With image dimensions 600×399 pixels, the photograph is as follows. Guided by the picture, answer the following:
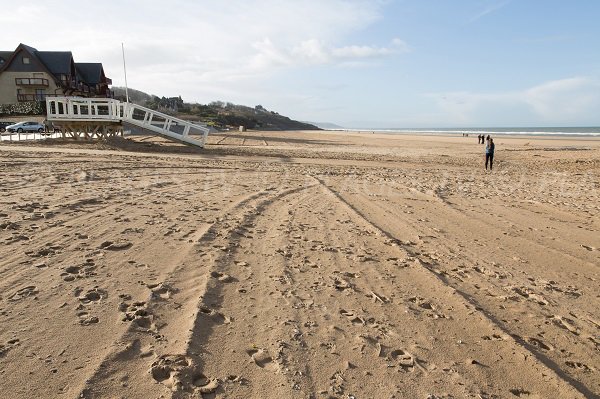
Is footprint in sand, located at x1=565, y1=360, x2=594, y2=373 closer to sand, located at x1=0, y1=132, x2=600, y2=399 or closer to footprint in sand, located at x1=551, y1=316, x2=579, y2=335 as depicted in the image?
sand, located at x1=0, y1=132, x2=600, y2=399

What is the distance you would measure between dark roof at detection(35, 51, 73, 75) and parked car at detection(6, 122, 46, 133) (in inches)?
1063

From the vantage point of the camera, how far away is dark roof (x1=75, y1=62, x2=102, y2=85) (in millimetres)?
62938

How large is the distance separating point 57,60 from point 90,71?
8933 mm

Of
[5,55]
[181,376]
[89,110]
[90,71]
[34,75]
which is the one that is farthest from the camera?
[90,71]

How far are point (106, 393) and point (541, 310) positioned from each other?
3.64m

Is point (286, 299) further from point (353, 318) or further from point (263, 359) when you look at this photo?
point (263, 359)

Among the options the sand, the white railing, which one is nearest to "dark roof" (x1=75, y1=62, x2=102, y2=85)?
the white railing

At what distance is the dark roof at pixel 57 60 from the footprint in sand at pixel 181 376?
203 ft

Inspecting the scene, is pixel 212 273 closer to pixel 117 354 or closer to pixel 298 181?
pixel 117 354

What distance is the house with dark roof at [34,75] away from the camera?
52.3 metres

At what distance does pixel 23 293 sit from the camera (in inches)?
136

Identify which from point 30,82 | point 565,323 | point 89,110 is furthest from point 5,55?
point 565,323

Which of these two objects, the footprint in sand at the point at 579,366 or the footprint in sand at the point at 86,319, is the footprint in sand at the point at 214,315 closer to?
the footprint in sand at the point at 86,319

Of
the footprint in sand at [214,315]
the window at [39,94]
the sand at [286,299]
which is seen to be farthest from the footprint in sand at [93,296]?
the window at [39,94]
